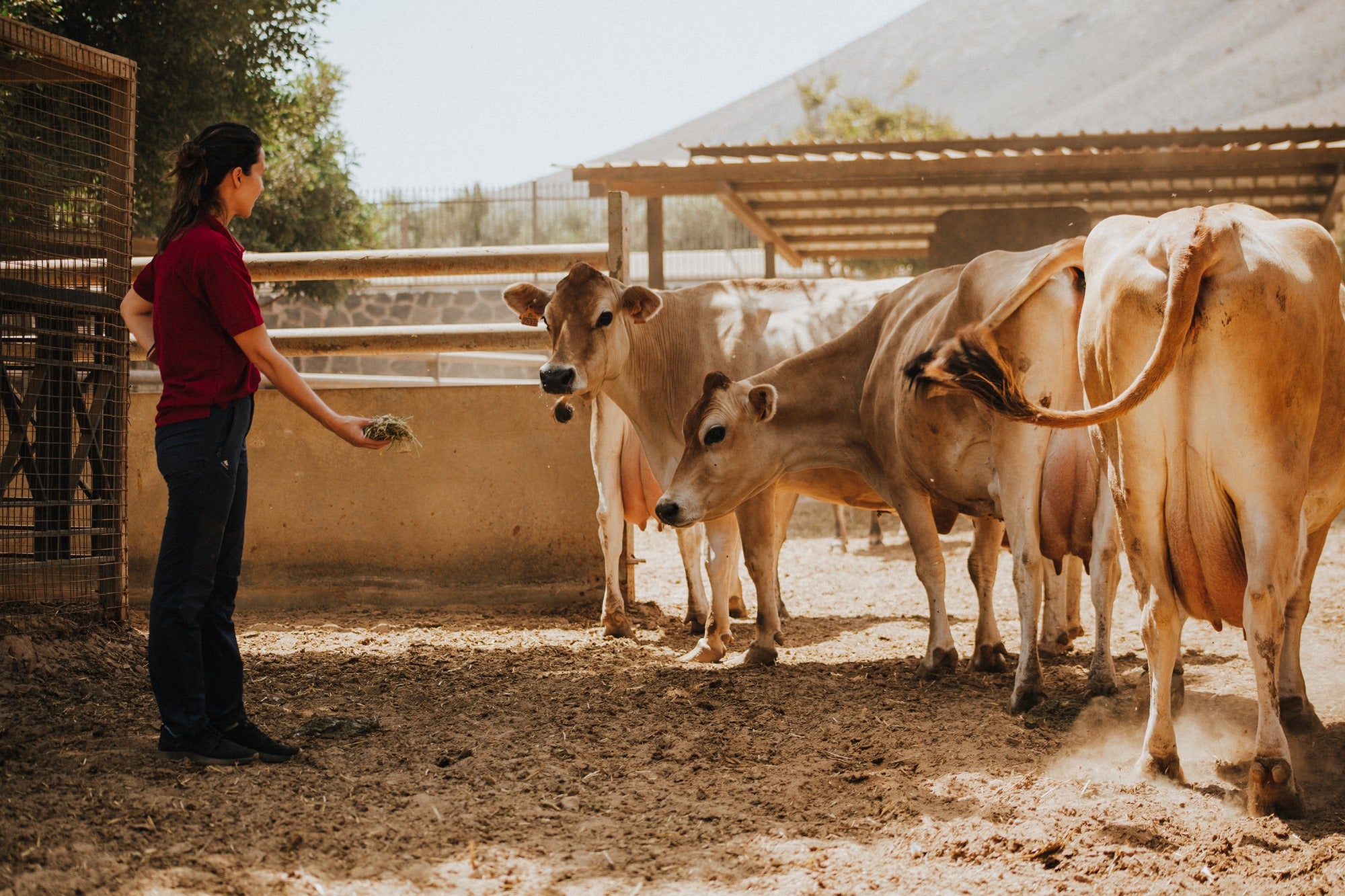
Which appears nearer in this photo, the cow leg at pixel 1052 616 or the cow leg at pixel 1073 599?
the cow leg at pixel 1052 616

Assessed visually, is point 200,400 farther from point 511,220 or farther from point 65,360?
point 511,220

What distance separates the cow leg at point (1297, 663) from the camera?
4.49m

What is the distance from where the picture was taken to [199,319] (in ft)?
13.1

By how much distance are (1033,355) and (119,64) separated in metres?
5.01

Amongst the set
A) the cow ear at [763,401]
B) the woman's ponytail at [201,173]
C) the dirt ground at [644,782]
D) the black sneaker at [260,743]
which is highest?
the woman's ponytail at [201,173]

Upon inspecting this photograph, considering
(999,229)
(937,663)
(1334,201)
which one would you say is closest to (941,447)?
(937,663)

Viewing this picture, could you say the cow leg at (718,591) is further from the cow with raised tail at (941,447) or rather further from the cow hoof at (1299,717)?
the cow hoof at (1299,717)

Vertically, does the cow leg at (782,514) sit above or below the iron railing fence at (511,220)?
below

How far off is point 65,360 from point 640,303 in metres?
3.01

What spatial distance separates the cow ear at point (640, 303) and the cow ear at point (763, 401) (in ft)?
3.48

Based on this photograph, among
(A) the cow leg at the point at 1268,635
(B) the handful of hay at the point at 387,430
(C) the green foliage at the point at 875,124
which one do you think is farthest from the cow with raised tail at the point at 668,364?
(C) the green foliage at the point at 875,124

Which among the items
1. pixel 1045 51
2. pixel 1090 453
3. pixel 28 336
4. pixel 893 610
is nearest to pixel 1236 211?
pixel 1090 453

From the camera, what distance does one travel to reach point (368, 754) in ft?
14.0

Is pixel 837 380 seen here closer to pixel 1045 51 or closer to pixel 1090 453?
pixel 1090 453
